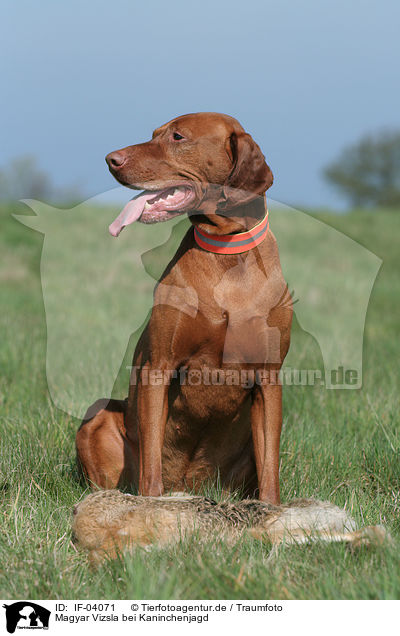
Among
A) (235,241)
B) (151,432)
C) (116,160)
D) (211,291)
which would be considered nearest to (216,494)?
(151,432)

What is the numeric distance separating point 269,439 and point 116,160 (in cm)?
150

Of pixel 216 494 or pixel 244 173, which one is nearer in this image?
pixel 244 173

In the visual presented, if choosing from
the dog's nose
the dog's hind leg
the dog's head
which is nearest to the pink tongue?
the dog's head

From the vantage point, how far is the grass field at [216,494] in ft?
7.57

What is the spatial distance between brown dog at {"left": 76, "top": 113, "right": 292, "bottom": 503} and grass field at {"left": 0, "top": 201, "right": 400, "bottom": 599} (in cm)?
51

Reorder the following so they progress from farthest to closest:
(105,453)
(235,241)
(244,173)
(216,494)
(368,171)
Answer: (368,171) < (105,453) < (216,494) < (235,241) < (244,173)

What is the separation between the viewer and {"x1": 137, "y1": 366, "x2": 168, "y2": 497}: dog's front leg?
123 inches

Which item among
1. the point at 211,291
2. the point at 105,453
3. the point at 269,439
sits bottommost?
the point at 105,453

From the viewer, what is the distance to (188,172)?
3.17m

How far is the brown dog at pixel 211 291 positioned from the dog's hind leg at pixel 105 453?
0.42m

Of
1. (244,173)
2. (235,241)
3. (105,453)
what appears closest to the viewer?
(244,173)

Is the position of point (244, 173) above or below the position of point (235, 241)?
above

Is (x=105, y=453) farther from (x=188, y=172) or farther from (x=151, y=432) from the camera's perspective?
(x=188, y=172)

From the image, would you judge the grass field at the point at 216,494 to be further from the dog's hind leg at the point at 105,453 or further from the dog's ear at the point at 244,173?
the dog's ear at the point at 244,173
